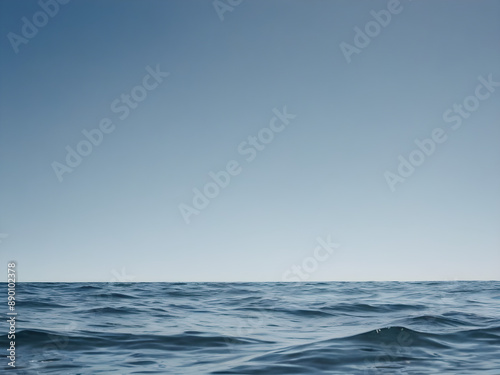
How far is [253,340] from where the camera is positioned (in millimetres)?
10148

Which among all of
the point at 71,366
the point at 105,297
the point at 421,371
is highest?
the point at 105,297

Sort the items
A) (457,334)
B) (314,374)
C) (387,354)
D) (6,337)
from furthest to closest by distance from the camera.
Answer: (457,334), (6,337), (387,354), (314,374)

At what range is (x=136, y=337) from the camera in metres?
10.2

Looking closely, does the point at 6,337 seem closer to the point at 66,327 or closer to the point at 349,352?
the point at 66,327

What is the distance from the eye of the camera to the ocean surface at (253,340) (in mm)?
7637

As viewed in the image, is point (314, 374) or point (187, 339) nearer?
point (314, 374)

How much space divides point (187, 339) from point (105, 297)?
1106 centimetres

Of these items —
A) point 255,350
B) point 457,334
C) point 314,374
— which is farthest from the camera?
point 457,334

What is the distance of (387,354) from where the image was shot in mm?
8492

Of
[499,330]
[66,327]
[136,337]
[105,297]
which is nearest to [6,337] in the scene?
[66,327]

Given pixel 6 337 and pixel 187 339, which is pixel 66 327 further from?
pixel 187 339

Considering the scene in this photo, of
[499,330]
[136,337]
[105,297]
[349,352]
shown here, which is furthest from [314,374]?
[105,297]

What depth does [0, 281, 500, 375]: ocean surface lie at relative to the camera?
7.64 m

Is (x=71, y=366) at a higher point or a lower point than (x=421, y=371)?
higher
